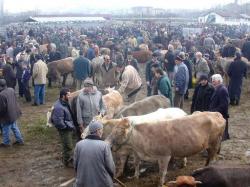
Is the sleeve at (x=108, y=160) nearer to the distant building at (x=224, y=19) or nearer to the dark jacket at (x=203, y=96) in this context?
the dark jacket at (x=203, y=96)

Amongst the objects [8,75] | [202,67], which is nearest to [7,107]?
[8,75]

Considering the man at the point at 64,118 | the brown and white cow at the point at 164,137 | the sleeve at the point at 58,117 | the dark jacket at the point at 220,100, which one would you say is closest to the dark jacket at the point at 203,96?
the dark jacket at the point at 220,100

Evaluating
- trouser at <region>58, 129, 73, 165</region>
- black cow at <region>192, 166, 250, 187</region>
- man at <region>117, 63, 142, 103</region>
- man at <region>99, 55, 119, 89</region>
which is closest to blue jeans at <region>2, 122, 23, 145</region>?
trouser at <region>58, 129, 73, 165</region>

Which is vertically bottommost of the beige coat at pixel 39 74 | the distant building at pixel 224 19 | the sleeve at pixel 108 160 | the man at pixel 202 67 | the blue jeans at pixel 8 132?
the distant building at pixel 224 19

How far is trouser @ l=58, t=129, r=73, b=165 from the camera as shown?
29.6ft

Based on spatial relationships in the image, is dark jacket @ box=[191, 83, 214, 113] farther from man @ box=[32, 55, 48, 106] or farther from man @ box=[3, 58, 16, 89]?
man @ box=[3, 58, 16, 89]

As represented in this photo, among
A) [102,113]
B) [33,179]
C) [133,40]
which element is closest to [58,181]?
[33,179]

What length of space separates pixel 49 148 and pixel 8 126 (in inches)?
42.9

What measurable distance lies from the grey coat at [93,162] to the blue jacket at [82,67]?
9101mm

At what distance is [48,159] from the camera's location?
389 inches

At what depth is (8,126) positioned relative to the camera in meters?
10.5

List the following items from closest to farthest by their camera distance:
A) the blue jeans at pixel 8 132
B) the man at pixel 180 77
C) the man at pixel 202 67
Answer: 1. the blue jeans at pixel 8 132
2. the man at pixel 180 77
3. the man at pixel 202 67

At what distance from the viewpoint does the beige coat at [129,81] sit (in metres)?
12.2

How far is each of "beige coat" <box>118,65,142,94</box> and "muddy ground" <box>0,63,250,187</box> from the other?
2252mm
